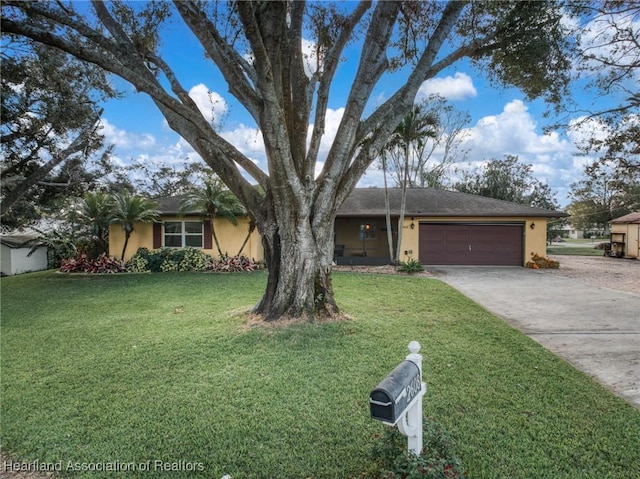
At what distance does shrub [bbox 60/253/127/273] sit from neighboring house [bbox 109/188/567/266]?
0.96 metres

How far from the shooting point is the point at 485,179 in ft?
96.2

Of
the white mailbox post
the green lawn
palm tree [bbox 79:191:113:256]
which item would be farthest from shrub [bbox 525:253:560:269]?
palm tree [bbox 79:191:113:256]

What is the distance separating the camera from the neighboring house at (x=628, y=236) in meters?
20.7

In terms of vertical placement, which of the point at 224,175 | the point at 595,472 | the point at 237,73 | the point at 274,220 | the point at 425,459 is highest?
the point at 237,73

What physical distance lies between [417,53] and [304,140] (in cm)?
403

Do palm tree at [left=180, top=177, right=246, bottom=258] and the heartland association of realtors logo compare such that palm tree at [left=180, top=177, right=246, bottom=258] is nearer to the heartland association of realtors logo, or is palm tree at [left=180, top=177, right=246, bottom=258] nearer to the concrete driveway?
the concrete driveway

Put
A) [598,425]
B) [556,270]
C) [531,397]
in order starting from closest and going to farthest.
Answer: [598,425] → [531,397] → [556,270]

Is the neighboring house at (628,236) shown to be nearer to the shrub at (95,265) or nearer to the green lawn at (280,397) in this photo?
the green lawn at (280,397)

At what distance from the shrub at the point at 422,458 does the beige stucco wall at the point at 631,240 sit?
987 inches

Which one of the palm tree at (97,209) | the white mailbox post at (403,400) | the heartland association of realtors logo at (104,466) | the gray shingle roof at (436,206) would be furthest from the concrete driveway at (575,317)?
the palm tree at (97,209)

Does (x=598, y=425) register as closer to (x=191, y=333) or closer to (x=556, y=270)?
(x=191, y=333)

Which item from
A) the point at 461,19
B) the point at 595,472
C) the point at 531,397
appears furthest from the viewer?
the point at 461,19

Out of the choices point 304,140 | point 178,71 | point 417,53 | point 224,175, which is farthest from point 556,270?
point 178,71

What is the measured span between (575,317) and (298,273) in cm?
541
